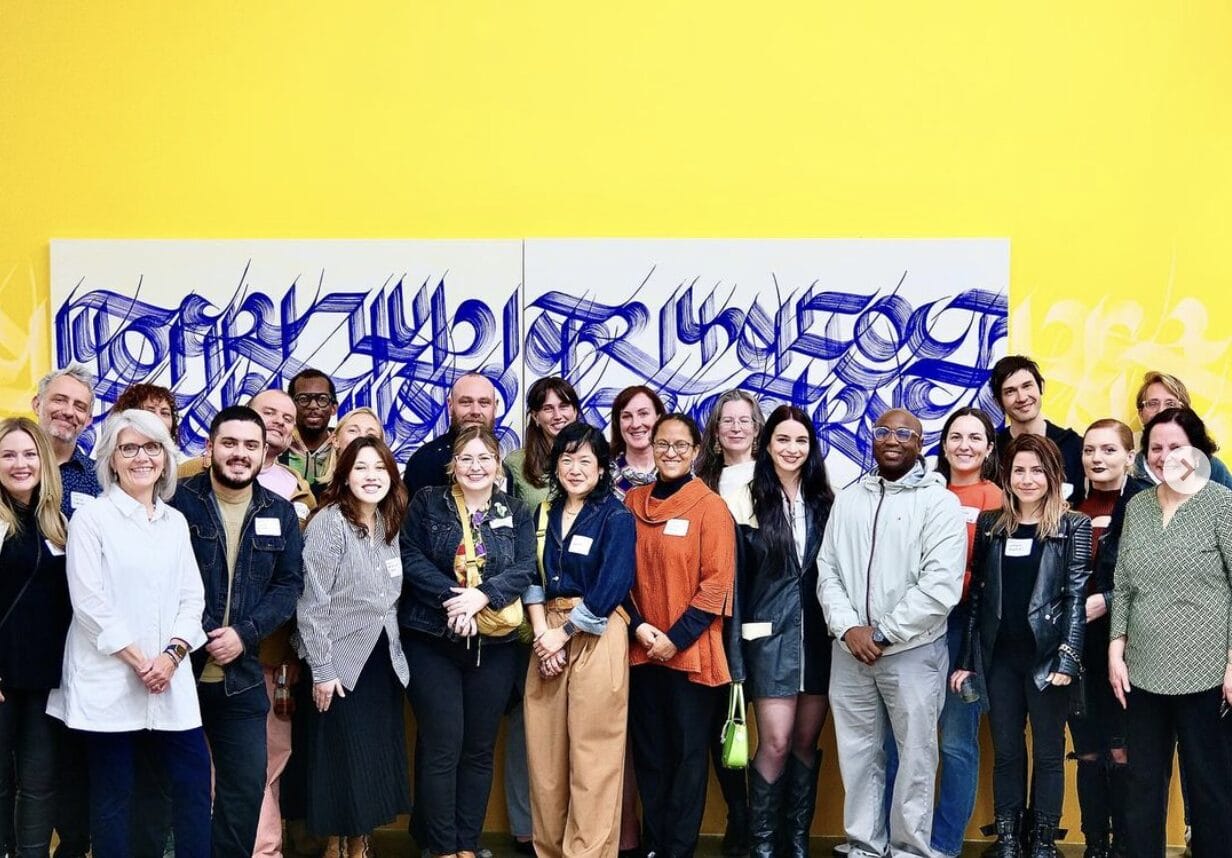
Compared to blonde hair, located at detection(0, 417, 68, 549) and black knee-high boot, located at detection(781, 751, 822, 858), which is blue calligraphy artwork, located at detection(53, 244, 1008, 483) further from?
blonde hair, located at detection(0, 417, 68, 549)

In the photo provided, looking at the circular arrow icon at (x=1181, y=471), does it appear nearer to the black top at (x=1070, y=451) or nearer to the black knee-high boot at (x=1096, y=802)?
the black top at (x=1070, y=451)

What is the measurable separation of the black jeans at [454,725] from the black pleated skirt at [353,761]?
116 mm

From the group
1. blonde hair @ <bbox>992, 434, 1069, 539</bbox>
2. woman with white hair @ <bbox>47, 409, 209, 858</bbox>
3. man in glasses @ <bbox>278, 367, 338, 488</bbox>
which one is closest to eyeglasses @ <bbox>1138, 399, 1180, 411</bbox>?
blonde hair @ <bbox>992, 434, 1069, 539</bbox>

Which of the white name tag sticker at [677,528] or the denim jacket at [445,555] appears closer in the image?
the denim jacket at [445,555]

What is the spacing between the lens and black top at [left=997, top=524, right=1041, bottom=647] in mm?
4480

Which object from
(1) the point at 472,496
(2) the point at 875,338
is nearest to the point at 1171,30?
(2) the point at 875,338

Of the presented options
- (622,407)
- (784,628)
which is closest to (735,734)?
(784,628)

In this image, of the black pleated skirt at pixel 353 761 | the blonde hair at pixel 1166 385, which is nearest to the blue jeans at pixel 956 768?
the blonde hair at pixel 1166 385

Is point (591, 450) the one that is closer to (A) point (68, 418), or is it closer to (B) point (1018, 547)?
(B) point (1018, 547)

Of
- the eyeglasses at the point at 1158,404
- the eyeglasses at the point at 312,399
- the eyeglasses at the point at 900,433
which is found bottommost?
the eyeglasses at the point at 900,433

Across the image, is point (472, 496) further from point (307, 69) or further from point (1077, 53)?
point (1077, 53)

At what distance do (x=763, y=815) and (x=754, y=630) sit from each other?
2.18 ft

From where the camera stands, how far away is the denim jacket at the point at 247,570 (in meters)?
4.09

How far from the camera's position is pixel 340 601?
4.35m
